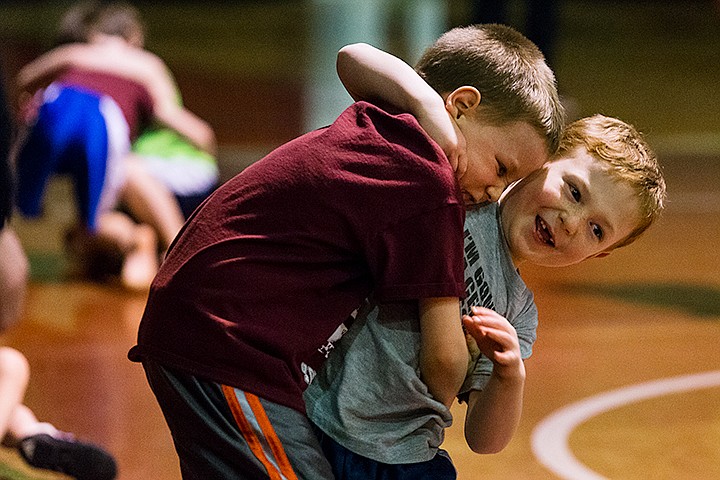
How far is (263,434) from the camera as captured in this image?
1533mm

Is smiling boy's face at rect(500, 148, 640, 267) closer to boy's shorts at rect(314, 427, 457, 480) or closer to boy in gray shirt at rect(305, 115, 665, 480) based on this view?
boy in gray shirt at rect(305, 115, 665, 480)

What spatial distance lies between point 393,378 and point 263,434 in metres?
0.18

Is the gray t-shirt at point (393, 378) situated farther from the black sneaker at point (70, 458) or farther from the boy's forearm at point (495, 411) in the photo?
the black sneaker at point (70, 458)

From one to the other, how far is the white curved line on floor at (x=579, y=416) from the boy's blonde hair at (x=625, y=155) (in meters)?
0.81

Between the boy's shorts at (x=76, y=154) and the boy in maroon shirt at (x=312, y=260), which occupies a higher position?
the boy in maroon shirt at (x=312, y=260)

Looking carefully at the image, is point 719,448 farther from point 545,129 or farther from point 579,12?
point 579,12

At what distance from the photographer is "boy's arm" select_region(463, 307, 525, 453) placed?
151cm

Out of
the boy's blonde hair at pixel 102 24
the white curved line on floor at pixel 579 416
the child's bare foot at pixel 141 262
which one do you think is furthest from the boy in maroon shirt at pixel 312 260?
the boy's blonde hair at pixel 102 24

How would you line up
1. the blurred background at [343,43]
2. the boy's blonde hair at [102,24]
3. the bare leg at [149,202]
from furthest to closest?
1. the blurred background at [343,43]
2. the boy's blonde hair at [102,24]
3. the bare leg at [149,202]

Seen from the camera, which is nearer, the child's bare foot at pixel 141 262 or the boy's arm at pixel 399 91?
the boy's arm at pixel 399 91

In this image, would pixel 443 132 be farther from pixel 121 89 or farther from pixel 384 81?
pixel 121 89

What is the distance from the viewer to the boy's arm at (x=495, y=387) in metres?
1.51

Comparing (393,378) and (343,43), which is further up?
(393,378)

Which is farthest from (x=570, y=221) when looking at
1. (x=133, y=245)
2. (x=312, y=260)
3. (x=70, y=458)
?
(x=133, y=245)
